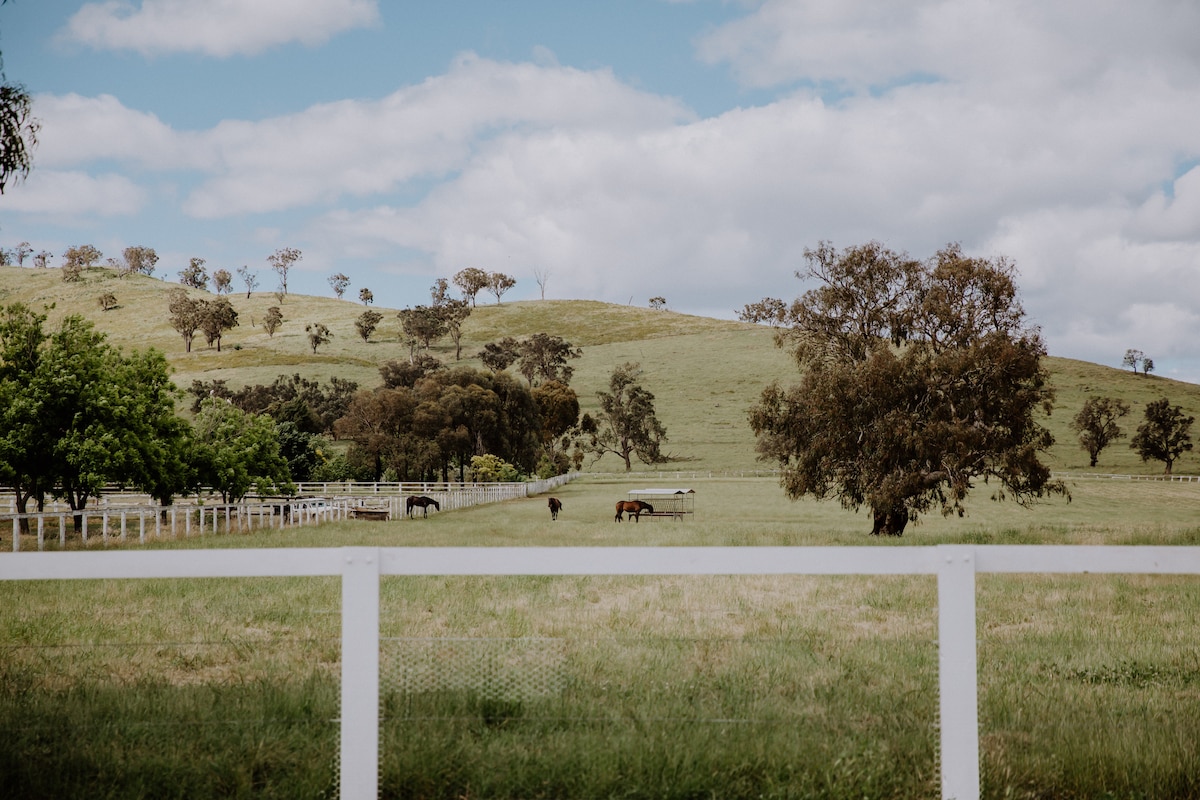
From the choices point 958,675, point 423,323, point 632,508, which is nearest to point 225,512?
point 632,508

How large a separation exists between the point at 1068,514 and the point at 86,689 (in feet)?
173

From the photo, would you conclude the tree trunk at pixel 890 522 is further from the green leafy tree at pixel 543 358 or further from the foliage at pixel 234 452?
the green leafy tree at pixel 543 358

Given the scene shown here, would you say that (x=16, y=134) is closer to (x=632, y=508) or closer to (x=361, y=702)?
(x=361, y=702)

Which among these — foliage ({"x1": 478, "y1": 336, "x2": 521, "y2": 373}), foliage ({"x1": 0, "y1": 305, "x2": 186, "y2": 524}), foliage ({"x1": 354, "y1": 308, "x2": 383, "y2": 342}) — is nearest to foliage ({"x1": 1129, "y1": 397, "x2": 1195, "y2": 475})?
foliage ({"x1": 478, "y1": 336, "x2": 521, "y2": 373})

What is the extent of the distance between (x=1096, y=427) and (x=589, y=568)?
116621 mm

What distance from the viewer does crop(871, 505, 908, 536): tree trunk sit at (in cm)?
3234

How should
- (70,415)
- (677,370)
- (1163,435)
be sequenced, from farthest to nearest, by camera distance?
(677,370) → (1163,435) → (70,415)

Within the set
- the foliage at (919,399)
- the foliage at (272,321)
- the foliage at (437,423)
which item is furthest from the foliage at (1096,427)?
the foliage at (272,321)

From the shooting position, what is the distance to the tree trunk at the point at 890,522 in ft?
106

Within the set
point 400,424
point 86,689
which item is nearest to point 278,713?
point 86,689

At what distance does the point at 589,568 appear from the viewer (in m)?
4.23

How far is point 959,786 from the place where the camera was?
4.35 metres

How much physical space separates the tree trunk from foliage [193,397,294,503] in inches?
1018

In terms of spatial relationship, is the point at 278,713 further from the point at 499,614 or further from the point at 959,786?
the point at 499,614
